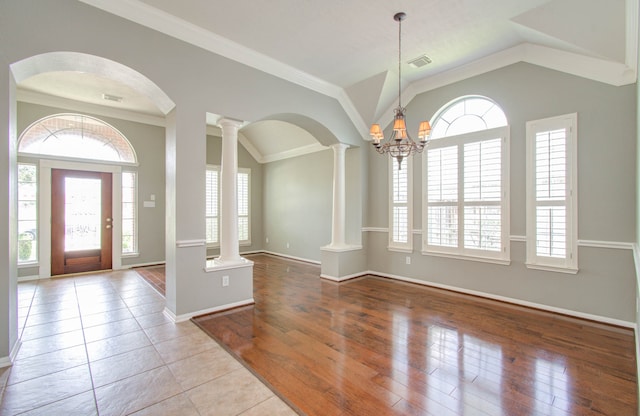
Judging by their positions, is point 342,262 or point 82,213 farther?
point 82,213

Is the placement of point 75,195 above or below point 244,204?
above

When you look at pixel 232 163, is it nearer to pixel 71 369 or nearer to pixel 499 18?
pixel 71 369

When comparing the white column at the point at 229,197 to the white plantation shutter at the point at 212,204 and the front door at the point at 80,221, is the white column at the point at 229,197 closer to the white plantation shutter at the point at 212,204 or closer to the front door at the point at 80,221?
the front door at the point at 80,221

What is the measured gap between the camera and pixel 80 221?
5793mm

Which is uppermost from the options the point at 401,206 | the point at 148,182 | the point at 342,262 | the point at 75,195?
the point at 148,182

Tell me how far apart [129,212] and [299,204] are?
3846 millimetres

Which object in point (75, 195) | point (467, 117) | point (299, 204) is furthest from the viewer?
point (299, 204)

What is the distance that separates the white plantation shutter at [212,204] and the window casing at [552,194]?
22.0 feet

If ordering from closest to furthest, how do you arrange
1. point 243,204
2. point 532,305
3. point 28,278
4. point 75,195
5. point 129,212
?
point 532,305 < point 28,278 < point 75,195 < point 129,212 < point 243,204

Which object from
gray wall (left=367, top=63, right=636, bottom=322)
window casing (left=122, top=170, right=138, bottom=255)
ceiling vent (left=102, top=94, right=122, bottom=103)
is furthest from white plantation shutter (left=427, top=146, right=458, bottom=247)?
window casing (left=122, top=170, right=138, bottom=255)

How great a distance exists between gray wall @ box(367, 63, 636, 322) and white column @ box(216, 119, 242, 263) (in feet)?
11.2

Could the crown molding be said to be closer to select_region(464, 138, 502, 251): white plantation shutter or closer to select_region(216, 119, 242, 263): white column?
select_region(464, 138, 502, 251): white plantation shutter

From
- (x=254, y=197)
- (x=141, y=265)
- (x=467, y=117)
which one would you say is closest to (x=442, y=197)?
(x=467, y=117)

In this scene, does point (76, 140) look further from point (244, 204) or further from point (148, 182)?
point (244, 204)
